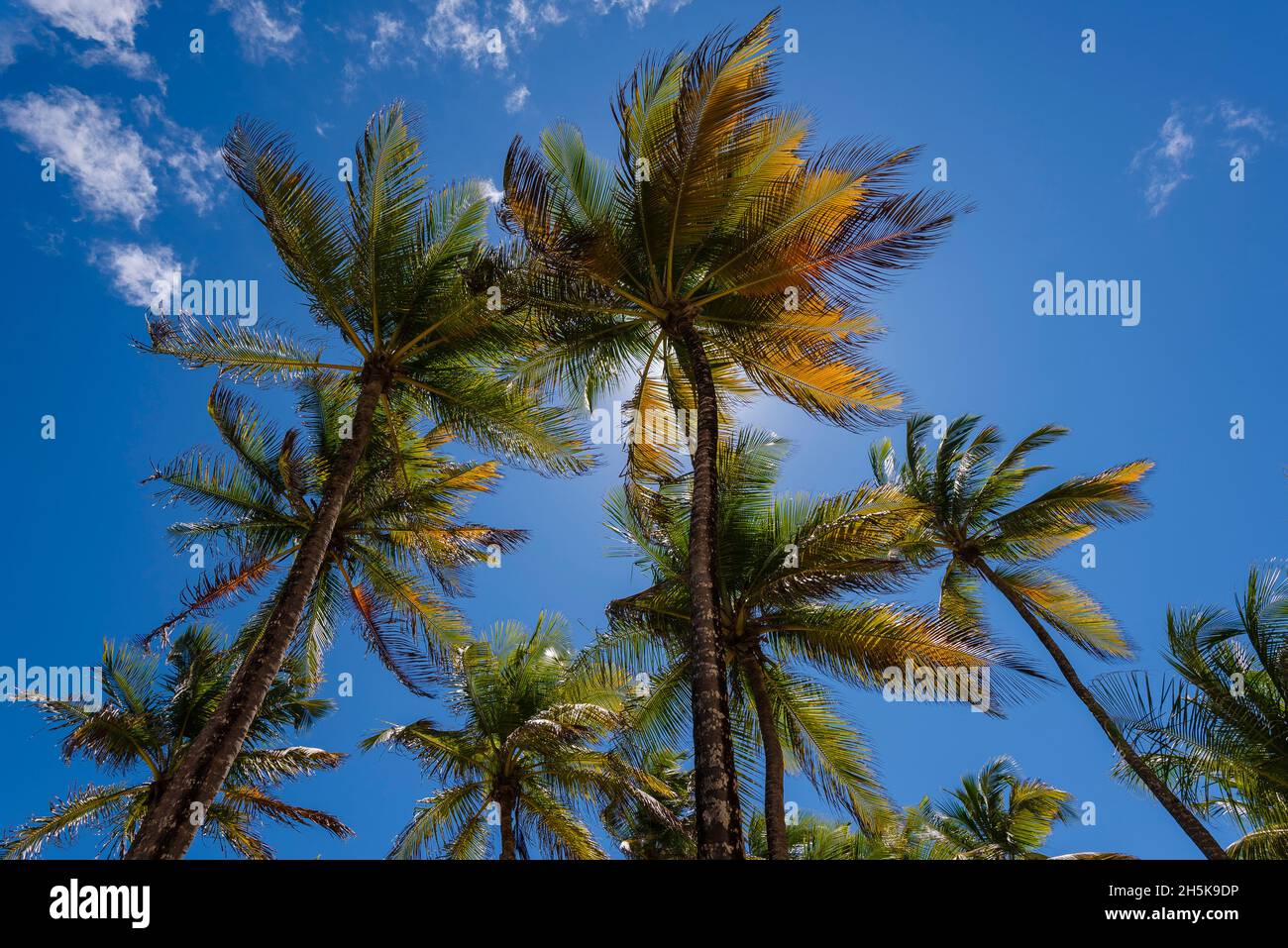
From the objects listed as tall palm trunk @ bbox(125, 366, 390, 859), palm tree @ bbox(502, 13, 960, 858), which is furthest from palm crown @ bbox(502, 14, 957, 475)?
tall palm trunk @ bbox(125, 366, 390, 859)

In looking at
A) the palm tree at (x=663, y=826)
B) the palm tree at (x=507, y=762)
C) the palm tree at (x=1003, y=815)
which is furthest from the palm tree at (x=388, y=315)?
the palm tree at (x=1003, y=815)

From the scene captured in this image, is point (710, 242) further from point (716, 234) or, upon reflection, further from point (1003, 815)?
point (1003, 815)

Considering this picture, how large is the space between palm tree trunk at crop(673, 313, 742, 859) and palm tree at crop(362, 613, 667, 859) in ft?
Result: 18.0

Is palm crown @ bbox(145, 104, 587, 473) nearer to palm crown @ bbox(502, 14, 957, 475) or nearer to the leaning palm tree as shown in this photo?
palm crown @ bbox(502, 14, 957, 475)

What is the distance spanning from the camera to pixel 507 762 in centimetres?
1459

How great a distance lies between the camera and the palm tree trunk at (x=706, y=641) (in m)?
6.48

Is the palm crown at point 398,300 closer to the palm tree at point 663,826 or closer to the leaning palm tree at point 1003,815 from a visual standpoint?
the palm tree at point 663,826

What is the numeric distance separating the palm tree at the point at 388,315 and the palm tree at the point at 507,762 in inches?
163

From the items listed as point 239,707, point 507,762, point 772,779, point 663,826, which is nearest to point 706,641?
point 772,779

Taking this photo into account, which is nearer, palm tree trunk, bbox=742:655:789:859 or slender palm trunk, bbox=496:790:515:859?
palm tree trunk, bbox=742:655:789:859

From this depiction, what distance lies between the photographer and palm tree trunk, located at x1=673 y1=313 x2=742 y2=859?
6.48 meters
